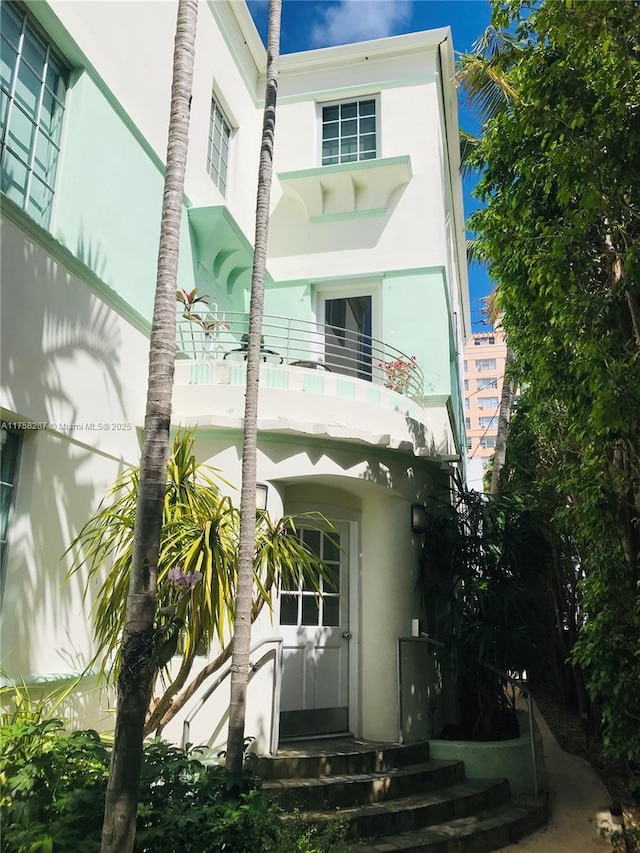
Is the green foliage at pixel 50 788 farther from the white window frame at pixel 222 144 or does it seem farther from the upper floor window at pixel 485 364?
the upper floor window at pixel 485 364

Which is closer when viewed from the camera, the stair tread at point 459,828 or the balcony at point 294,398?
the stair tread at point 459,828

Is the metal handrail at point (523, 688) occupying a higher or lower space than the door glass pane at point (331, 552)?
lower

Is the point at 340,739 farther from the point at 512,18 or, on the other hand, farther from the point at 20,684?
the point at 512,18

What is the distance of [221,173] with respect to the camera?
935 centimetres

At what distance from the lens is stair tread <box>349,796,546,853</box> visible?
4629 millimetres

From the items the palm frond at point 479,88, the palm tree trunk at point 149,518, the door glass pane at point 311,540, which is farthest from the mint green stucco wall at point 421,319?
the palm tree trunk at point 149,518

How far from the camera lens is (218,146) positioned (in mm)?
9266

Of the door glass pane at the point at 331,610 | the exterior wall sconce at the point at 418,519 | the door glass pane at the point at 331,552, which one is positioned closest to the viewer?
the door glass pane at the point at 331,610

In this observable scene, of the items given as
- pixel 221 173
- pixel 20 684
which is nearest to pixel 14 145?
pixel 20 684

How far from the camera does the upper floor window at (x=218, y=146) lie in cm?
902

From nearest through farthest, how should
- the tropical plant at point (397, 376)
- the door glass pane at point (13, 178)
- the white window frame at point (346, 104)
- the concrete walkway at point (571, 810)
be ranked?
the door glass pane at point (13, 178) → the concrete walkway at point (571, 810) → the tropical plant at point (397, 376) → the white window frame at point (346, 104)

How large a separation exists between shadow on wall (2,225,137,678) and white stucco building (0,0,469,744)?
2 cm

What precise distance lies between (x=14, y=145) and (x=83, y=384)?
1.89 metres

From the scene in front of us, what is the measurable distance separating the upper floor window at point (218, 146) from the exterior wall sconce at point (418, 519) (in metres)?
5.42
